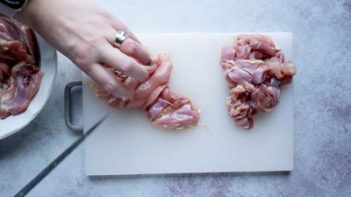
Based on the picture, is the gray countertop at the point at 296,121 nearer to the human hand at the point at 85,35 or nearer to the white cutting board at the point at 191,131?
the white cutting board at the point at 191,131

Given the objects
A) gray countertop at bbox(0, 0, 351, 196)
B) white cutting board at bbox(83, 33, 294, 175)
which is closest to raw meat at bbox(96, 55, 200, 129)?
white cutting board at bbox(83, 33, 294, 175)

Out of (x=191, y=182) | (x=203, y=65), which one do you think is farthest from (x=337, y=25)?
(x=191, y=182)

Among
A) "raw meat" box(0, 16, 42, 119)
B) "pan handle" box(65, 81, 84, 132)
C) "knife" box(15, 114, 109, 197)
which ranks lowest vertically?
"knife" box(15, 114, 109, 197)

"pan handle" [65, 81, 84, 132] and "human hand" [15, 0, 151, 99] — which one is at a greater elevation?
"human hand" [15, 0, 151, 99]

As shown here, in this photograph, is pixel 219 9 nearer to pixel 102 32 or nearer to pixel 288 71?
pixel 288 71

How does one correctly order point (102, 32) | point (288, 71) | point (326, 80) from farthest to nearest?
point (326, 80), point (288, 71), point (102, 32)

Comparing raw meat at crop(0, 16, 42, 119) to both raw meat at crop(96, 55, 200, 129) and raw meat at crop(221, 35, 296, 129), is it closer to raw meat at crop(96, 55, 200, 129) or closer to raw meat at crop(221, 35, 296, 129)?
raw meat at crop(96, 55, 200, 129)
